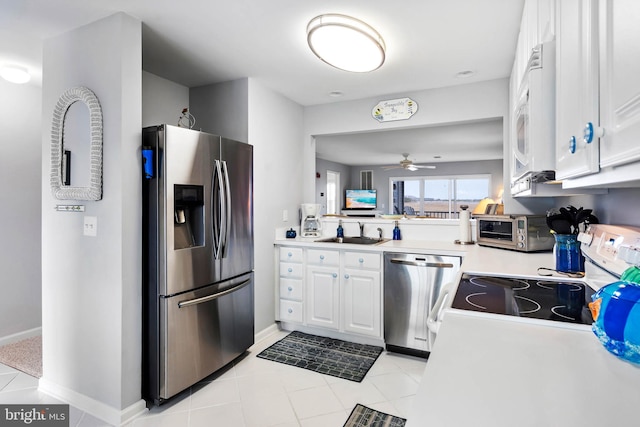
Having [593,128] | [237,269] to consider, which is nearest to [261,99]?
[237,269]

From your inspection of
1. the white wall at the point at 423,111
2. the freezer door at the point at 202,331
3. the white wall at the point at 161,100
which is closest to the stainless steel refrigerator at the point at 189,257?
the freezer door at the point at 202,331

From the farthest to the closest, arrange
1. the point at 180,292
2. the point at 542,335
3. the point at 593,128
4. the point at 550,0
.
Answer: the point at 180,292, the point at 550,0, the point at 542,335, the point at 593,128

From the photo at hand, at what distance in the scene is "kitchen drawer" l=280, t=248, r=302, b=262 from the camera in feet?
10.7

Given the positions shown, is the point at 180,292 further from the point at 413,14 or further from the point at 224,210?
the point at 413,14

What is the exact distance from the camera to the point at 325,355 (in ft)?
9.20

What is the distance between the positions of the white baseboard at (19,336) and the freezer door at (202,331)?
2031 mm

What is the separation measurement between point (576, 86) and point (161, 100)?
3004 mm

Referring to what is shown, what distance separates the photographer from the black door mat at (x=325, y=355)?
256 cm

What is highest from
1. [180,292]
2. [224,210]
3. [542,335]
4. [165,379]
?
[224,210]

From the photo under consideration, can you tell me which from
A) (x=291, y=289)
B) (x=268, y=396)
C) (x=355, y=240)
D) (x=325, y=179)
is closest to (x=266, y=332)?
(x=291, y=289)

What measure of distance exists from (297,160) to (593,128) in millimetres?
3159

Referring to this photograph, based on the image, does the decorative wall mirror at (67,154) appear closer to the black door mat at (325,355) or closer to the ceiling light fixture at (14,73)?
the ceiling light fixture at (14,73)

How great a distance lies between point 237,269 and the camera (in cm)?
262

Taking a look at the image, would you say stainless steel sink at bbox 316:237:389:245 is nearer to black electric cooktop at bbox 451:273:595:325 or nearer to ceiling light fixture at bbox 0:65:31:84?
black electric cooktop at bbox 451:273:595:325
